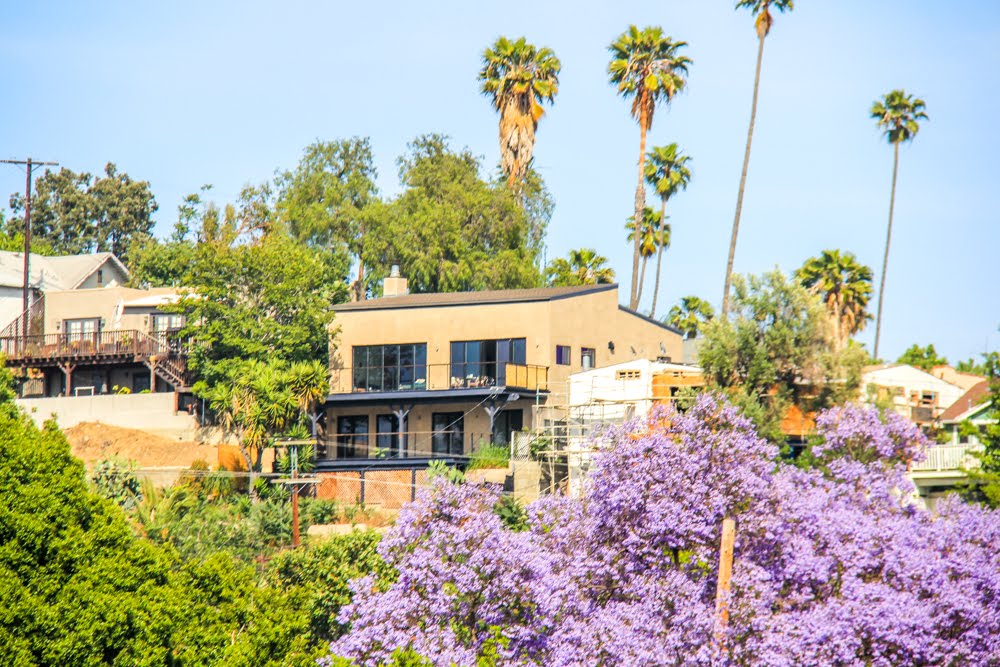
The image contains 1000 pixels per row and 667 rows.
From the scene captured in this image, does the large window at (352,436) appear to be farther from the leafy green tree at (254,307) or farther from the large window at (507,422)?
the large window at (507,422)

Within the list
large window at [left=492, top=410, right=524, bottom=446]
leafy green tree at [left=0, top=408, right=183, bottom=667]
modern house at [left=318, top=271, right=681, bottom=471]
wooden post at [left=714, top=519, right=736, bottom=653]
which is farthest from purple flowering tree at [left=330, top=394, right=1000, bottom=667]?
large window at [left=492, top=410, right=524, bottom=446]

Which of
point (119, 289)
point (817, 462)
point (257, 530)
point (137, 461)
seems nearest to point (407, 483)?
point (257, 530)

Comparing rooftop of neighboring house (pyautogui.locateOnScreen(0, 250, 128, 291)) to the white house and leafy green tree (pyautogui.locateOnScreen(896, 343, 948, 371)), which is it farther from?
leafy green tree (pyautogui.locateOnScreen(896, 343, 948, 371))

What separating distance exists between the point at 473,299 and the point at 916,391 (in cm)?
1915

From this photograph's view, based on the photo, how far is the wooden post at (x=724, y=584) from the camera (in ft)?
80.9

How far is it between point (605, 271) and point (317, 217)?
14.7 m

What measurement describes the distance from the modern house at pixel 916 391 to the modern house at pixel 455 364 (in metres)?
10.4

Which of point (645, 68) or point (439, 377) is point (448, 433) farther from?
point (645, 68)

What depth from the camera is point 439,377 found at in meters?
54.8

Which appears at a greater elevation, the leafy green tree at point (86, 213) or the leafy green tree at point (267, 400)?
the leafy green tree at point (86, 213)

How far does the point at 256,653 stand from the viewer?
2675 centimetres

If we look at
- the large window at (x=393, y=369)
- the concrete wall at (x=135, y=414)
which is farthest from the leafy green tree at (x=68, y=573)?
the concrete wall at (x=135, y=414)

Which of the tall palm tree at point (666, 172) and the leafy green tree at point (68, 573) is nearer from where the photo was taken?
the leafy green tree at point (68, 573)

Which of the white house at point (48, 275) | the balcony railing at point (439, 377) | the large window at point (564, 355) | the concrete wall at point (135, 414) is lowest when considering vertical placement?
the concrete wall at point (135, 414)
